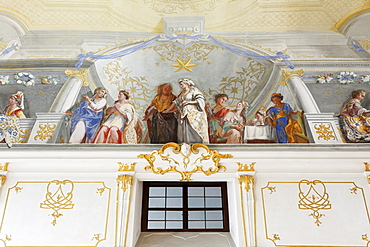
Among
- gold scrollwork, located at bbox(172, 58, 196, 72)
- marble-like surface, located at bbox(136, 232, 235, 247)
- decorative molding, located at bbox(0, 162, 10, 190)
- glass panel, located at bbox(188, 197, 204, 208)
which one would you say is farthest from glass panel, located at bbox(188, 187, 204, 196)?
decorative molding, located at bbox(0, 162, 10, 190)

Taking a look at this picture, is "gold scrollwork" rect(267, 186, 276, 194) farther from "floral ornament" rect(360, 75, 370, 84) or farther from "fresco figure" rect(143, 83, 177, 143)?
"floral ornament" rect(360, 75, 370, 84)

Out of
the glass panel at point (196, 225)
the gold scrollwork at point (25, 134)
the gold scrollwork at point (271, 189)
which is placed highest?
the gold scrollwork at point (25, 134)

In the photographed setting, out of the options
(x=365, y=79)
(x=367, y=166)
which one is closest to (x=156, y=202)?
(x=367, y=166)

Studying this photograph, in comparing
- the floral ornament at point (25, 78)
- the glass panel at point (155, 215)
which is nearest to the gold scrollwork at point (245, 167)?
the glass panel at point (155, 215)

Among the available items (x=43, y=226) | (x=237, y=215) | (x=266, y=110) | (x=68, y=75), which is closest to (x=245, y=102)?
(x=266, y=110)

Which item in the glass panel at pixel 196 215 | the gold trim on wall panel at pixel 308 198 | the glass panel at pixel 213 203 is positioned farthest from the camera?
the glass panel at pixel 213 203

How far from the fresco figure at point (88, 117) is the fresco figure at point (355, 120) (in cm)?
630

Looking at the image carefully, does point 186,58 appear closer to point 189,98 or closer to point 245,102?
point 189,98

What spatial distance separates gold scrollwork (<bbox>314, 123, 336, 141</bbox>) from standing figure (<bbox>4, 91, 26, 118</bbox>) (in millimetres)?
7554

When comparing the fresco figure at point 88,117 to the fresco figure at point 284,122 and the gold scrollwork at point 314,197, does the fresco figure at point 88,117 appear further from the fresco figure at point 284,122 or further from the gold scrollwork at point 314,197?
the gold scrollwork at point 314,197

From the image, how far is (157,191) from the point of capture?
8.48 m

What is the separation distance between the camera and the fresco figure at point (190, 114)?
8234mm

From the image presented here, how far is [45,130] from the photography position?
8125 millimetres

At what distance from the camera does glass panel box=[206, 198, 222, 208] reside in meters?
8.27
